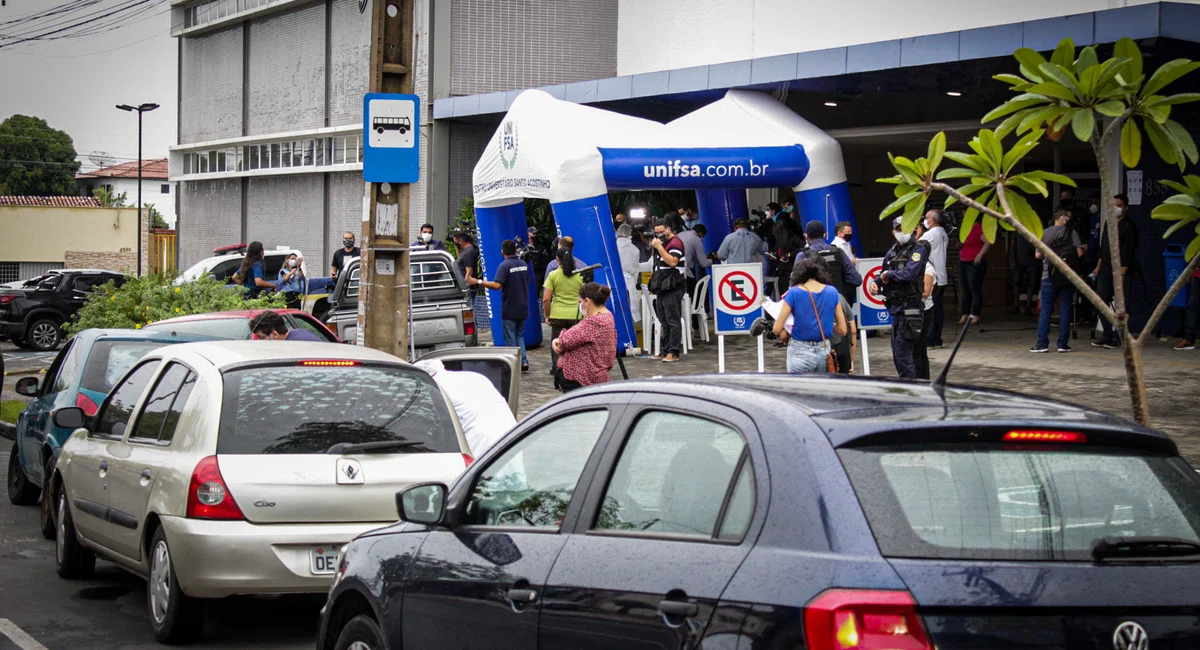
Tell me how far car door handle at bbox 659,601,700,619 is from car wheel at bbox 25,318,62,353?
88.7 feet

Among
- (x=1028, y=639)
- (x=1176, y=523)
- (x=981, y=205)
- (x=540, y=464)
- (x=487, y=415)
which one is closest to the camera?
(x=1028, y=639)

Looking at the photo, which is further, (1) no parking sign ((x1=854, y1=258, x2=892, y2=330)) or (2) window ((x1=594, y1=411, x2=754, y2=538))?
(1) no parking sign ((x1=854, y1=258, x2=892, y2=330))

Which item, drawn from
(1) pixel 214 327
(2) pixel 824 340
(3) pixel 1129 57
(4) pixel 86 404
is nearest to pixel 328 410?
(4) pixel 86 404

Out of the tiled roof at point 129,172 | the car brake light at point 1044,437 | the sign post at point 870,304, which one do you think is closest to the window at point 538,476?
the car brake light at point 1044,437

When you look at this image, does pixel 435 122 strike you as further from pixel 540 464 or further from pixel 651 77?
pixel 540 464

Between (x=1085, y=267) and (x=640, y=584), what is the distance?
56.4 ft

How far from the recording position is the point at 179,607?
6586 millimetres

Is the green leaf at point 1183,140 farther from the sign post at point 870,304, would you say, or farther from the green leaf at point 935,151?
the sign post at point 870,304

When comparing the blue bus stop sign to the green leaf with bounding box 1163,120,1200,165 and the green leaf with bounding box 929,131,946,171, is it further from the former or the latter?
the green leaf with bounding box 1163,120,1200,165

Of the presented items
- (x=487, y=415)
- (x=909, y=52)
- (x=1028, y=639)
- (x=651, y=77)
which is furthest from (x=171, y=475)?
(x=651, y=77)

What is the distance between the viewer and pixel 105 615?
24.3 feet

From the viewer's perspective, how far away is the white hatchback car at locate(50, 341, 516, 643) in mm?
6457

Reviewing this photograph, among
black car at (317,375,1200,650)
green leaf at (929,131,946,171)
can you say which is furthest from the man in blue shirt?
black car at (317,375,1200,650)

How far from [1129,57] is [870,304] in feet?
37.0
